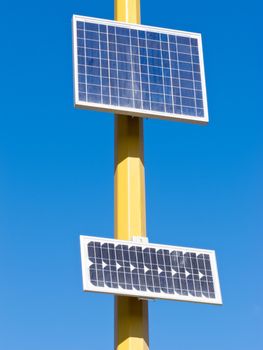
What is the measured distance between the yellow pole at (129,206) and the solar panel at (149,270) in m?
0.94

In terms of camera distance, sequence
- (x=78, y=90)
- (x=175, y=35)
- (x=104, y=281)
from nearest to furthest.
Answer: (x=104, y=281) < (x=78, y=90) < (x=175, y=35)

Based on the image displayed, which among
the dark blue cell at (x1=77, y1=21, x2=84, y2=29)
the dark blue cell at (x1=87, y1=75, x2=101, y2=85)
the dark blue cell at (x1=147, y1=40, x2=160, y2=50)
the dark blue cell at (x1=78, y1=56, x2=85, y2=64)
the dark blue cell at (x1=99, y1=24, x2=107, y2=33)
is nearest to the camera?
the dark blue cell at (x1=87, y1=75, x2=101, y2=85)

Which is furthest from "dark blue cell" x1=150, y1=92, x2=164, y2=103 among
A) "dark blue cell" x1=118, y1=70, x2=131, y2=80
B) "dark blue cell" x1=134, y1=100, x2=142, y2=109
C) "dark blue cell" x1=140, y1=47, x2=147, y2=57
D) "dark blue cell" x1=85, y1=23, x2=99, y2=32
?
"dark blue cell" x1=85, y1=23, x2=99, y2=32

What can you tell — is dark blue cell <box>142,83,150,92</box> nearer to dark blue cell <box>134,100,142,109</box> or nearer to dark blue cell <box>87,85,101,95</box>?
dark blue cell <box>134,100,142,109</box>

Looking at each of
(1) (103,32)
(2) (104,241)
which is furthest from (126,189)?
A: (1) (103,32)

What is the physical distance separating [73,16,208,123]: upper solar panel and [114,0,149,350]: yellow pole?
0.89 metres

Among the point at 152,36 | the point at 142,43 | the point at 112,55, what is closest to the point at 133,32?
the point at 142,43

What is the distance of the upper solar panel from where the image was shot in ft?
93.0

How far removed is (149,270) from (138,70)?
551 cm

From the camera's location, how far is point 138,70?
29.2 m

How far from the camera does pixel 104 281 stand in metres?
25.9

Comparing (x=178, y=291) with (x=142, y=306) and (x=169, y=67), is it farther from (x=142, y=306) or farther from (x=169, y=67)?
(x=169, y=67)

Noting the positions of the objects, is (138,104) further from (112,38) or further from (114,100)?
(112,38)

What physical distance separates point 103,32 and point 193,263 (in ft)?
21.4
